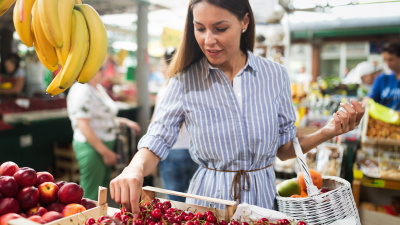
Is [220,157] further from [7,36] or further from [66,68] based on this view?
[7,36]

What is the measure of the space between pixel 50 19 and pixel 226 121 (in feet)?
2.70

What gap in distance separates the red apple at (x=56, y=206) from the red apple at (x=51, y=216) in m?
0.09

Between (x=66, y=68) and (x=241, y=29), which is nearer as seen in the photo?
(x=66, y=68)

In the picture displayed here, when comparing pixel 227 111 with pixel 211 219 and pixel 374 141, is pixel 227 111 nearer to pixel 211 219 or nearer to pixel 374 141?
pixel 211 219

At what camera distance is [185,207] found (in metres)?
1.35

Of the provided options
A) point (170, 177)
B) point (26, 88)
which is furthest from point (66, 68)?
point (26, 88)

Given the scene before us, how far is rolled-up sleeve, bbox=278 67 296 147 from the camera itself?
1.66 meters

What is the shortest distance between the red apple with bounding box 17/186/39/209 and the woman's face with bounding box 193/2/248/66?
0.88 meters

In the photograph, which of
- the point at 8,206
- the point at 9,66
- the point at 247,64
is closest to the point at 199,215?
the point at 8,206

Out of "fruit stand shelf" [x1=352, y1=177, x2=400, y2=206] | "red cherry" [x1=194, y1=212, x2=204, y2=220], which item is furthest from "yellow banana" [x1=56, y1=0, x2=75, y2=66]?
"fruit stand shelf" [x1=352, y1=177, x2=400, y2=206]

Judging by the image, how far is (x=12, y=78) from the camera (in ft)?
17.8

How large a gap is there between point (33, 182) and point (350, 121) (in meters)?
1.37

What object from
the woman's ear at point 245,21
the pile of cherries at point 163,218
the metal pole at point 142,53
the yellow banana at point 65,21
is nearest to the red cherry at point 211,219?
the pile of cherries at point 163,218

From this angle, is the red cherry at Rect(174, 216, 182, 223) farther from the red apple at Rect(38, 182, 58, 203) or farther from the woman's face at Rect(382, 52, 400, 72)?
the woman's face at Rect(382, 52, 400, 72)
